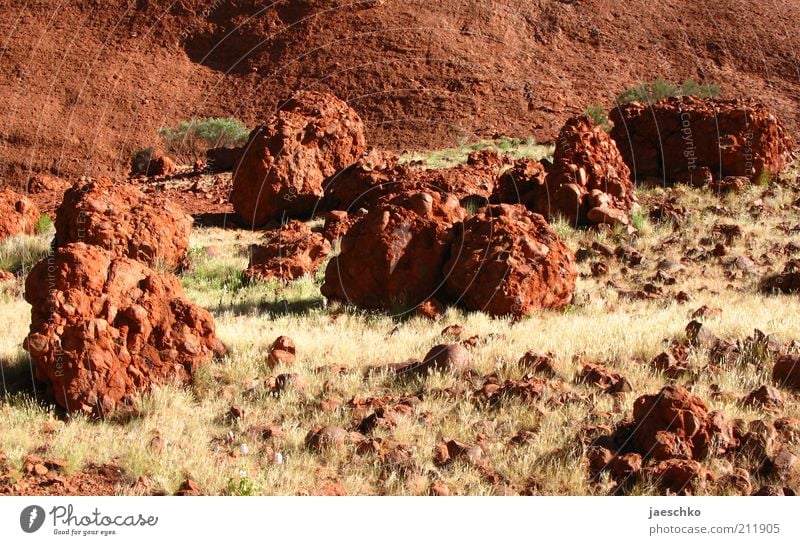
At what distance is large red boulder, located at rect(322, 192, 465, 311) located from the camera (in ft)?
46.6

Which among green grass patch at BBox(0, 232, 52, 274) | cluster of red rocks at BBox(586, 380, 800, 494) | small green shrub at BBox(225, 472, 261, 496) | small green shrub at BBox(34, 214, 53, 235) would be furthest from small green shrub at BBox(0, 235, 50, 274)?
cluster of red rocks at BBox(586, 380, 800, 494)

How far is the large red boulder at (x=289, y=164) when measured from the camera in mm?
20547

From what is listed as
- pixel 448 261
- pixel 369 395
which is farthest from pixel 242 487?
pixel 448 261

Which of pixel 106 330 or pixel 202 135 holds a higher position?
pixel 202 135

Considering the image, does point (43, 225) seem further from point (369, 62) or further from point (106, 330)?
point (369, 62)

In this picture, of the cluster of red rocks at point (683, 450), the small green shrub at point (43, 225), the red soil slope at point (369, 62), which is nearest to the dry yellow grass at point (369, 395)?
the cluster of red rocks at point (683, 450)

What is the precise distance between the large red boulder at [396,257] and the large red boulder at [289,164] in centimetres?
634

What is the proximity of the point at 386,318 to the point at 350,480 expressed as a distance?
5232 mm

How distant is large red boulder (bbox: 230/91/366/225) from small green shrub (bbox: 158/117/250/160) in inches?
295

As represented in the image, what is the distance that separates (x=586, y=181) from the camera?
62.8 feet

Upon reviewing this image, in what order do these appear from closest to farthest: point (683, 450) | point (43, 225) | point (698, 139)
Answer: point (683, 450) → point (43, 225) → point (698, 139)

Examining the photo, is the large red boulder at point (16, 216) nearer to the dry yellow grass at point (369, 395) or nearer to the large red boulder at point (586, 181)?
the dry yellow grass at point (369, 395)

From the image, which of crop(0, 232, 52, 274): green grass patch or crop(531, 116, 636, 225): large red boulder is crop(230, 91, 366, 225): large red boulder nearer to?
crop(0, 232, 52, 274): green grass patch

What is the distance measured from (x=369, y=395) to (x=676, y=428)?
9.63 ft
